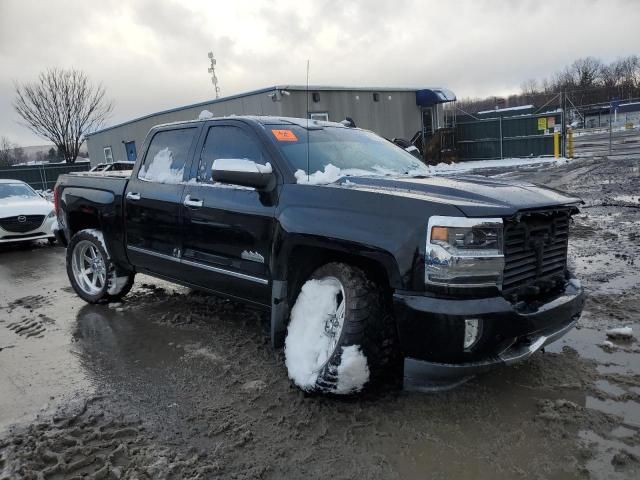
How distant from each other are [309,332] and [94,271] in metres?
3.40

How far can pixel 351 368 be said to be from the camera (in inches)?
120

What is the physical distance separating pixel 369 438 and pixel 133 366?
6.80 feet

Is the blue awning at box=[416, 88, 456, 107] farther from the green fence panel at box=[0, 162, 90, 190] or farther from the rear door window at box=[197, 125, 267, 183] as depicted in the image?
the rear door window at box=[197, 125, 267, 183]

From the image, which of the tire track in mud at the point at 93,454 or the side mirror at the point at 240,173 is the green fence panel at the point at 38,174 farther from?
the tire track in mud at the point at 93,454

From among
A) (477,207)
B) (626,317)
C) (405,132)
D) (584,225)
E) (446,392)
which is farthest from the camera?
(405,132)

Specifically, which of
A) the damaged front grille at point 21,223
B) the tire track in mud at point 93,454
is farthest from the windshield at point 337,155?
the damaged front grille at point 21,223

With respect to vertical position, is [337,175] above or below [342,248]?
above

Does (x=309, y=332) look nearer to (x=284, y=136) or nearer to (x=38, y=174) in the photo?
(x=284, y=136)

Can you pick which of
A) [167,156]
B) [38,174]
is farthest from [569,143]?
[38,174]

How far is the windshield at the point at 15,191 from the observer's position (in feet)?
37.5

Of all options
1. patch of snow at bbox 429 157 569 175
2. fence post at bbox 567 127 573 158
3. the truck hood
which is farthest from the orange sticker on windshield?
fence post at bbox 567 127 573 158

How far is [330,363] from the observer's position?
10.2ft

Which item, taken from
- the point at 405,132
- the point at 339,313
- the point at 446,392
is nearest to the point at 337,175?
the point at 339,313

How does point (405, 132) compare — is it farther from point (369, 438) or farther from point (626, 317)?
point (369, 438)
